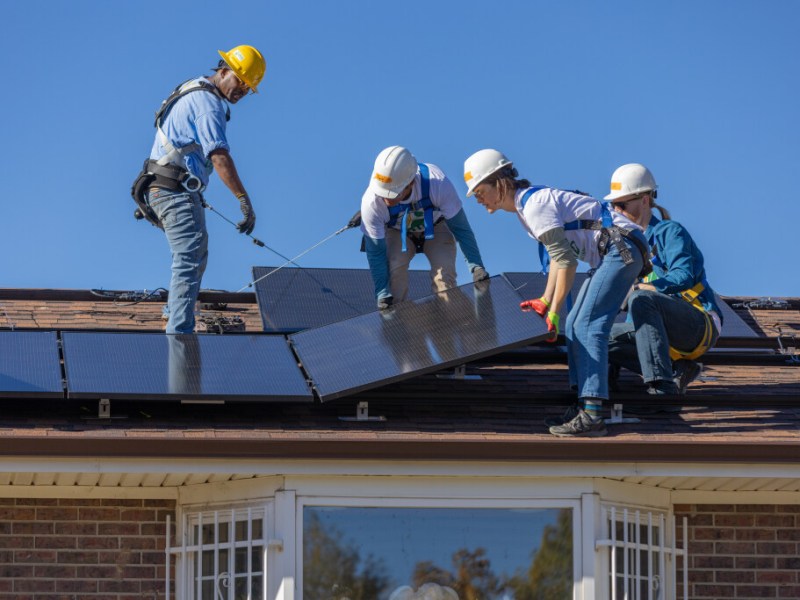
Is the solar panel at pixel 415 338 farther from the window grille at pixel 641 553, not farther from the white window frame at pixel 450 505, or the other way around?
the window grille at pixel 641 553

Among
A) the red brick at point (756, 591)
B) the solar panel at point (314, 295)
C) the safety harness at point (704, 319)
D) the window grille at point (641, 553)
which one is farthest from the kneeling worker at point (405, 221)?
the red brick at point (756, 591)

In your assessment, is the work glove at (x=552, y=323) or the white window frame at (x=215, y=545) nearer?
the white window frame at (x=215, y=545)

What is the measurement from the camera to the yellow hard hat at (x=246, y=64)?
11953mm

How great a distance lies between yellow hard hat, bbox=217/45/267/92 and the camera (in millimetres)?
11953

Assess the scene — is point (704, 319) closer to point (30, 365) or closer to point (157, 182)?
point (157, 182)

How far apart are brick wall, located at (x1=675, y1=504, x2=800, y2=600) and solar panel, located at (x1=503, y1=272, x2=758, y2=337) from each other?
7.60 feet

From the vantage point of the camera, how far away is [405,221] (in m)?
11.9

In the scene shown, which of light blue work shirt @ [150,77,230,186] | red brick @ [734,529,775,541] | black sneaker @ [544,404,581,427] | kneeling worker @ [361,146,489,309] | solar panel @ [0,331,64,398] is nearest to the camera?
solar panel @ [0,331,64,398]

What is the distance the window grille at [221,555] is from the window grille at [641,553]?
2123mm

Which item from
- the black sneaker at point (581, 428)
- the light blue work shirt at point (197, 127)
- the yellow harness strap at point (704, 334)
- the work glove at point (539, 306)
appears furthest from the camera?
the light blue work shirt at point (197, 127)

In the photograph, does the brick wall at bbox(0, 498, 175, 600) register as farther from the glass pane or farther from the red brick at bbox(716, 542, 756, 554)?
the red brick at bbox(716, 542, 756, 554)

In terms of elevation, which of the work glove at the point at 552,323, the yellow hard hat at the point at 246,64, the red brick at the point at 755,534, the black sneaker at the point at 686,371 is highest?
the yellow hard hat at the point at 246,64

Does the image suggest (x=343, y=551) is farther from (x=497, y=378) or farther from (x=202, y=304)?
(x=202, y=304)

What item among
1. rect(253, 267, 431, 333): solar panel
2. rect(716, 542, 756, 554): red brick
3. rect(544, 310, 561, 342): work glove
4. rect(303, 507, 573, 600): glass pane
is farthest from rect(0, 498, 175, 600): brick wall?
rect(716, 542, 756, 554): red brick
